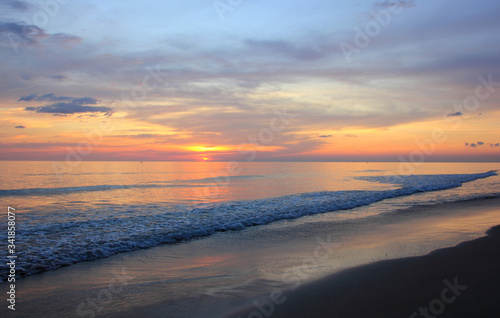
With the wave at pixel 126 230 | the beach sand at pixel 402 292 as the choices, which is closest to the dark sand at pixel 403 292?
the beach sand at pixel 402 292

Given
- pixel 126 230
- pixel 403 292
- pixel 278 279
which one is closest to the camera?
pixel 403 292

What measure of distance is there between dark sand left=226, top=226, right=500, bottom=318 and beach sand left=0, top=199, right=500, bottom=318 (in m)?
0.02

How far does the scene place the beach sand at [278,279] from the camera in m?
5.66

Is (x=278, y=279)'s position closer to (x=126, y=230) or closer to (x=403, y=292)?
(x=403, y=292)

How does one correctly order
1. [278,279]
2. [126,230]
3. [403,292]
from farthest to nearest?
[126,230], [278,279], [403,292]

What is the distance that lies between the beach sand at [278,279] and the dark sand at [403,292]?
20 mm

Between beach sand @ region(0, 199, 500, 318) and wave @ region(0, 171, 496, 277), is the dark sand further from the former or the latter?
wave @ region(0, 171, 496, 277)

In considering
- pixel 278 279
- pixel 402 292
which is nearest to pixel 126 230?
pixel 278 279

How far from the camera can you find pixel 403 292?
6191mm

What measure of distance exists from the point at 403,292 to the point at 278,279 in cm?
267

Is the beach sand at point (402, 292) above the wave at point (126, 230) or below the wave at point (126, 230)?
above

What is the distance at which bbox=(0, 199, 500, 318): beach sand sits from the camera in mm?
5664

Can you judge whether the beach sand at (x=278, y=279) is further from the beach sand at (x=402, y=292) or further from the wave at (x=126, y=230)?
the wave at (x=126, y=230)

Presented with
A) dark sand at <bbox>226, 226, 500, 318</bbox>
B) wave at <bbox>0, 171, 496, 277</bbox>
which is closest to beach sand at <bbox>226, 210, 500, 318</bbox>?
dark sand at <bbox>226, 226, 500, 318</bbox>
